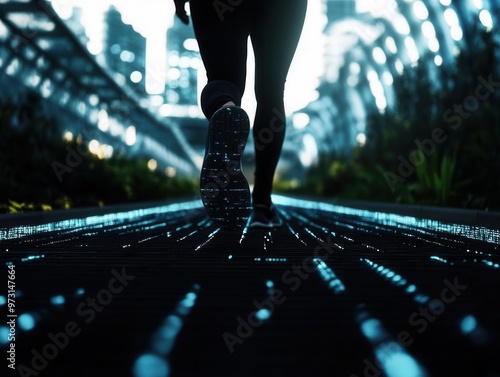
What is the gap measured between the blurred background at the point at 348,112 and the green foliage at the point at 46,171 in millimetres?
28

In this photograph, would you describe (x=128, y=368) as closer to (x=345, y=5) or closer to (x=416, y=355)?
(x=416, y=355)

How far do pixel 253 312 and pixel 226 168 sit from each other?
2.09 m

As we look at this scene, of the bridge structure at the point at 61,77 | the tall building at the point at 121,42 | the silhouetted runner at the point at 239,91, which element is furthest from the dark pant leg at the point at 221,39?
the tall building at the point at 121,42

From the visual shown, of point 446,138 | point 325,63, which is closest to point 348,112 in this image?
point 325,63

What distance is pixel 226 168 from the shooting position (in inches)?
153

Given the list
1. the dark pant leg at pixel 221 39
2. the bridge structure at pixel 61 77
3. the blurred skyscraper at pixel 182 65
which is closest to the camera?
the dark pant leg at pixel 221 39

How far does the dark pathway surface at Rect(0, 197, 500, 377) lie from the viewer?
138 centimetres

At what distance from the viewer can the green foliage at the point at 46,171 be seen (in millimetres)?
8891

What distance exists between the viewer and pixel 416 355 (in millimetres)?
1444

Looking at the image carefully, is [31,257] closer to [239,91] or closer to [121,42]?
[239,91]

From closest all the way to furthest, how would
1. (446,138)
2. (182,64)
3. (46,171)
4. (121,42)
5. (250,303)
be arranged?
(250,303), (46,171), (446,138), (182,64), (121,42)

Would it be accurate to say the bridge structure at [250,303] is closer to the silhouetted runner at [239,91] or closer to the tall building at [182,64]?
the silhouetted runner at [239,91]

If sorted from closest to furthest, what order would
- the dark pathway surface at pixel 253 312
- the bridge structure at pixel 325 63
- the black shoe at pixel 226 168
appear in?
the dark pathway surface at pixel 253 312 < the black shoe at pixel 226 168 < the bridge structure at pixel 325 63

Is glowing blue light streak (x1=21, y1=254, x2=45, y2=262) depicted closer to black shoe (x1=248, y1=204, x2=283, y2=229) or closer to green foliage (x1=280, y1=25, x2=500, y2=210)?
black shoe (x1=248, y1=204, x2=283, y2=229)
